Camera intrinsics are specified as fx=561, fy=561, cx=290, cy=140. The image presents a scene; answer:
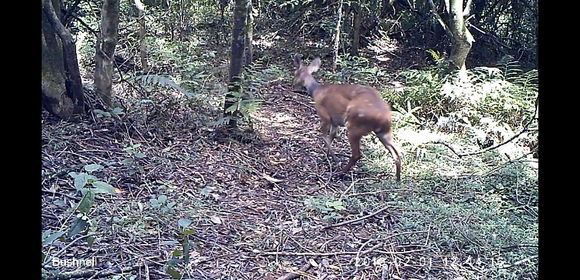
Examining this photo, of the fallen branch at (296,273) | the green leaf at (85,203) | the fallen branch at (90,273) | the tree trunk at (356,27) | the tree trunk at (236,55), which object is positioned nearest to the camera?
the green leaf at (85,203)

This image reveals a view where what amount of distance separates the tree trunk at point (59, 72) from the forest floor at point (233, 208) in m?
0.18

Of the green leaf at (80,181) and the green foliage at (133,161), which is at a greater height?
the green leaf at (80,181)


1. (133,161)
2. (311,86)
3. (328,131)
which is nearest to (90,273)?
(133,161)

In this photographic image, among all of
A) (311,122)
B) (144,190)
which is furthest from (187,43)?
(144,190)

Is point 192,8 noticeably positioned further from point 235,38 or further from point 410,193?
point 410,193

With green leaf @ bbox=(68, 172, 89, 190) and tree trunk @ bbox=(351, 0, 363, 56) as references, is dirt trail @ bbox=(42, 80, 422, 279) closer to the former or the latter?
green leaf @ bbox=(68, 172, 89, 190)

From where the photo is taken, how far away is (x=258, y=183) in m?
5.70

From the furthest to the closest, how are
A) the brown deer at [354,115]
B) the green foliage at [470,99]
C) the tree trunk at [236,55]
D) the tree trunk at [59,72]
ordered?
the green foliage at [470,99], the tree trunk at [236,55], the brown deer at [354,115], the tree trunk at [59,72]

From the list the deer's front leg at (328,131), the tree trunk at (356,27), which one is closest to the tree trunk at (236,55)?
the deer's front leg at (328,131)

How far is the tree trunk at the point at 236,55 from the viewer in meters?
6.39

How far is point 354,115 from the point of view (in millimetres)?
6363

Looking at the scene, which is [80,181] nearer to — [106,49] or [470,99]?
[106,49]

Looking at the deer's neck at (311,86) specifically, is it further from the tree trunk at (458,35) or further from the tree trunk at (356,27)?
the tree trunk at (356,27)
